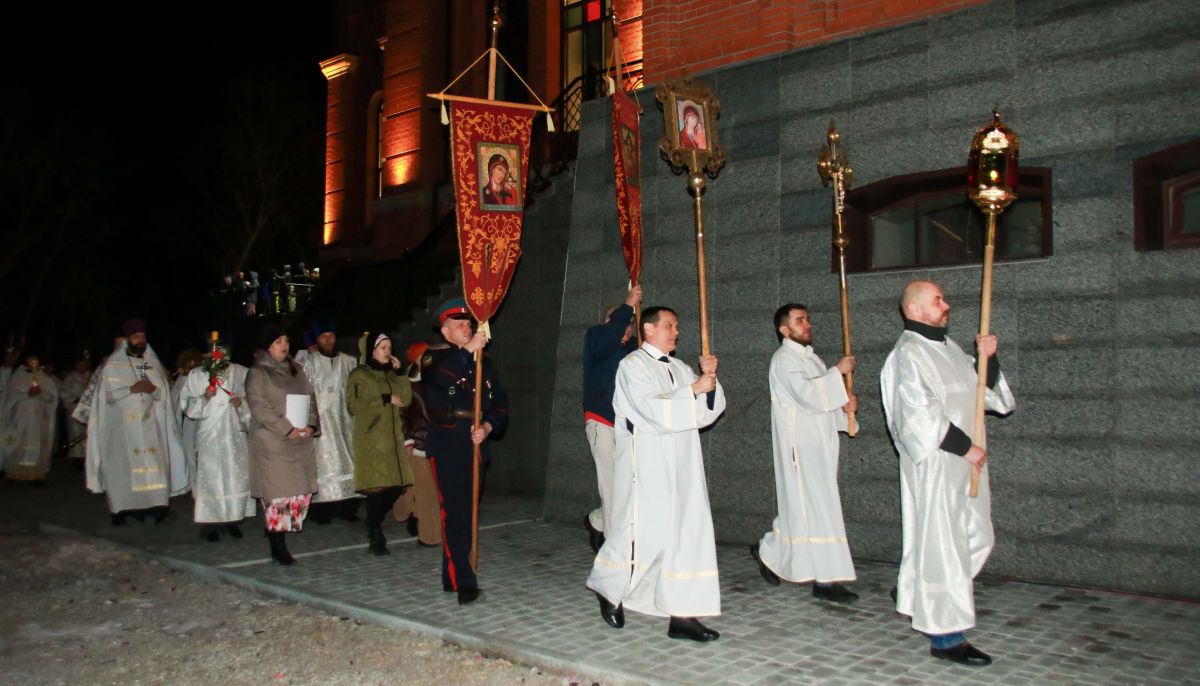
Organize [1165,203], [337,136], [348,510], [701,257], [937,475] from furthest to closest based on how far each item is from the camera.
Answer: [337,136] → [348,510] → [1165,203] → [701,257] → [937,475]

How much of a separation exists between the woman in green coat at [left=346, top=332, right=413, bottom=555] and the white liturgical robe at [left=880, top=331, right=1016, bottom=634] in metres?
4.70

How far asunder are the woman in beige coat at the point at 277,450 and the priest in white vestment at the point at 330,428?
1.61 meters

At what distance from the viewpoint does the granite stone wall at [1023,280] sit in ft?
21.8

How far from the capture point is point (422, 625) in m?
6.21

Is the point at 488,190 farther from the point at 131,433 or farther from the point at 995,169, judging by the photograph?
the point at 131,433

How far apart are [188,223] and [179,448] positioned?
89.8ft

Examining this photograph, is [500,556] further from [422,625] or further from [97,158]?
[97,158]

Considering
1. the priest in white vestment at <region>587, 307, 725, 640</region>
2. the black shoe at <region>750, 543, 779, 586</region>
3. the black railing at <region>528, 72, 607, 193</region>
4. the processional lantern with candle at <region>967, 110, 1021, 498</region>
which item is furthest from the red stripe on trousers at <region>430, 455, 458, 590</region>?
the black railing at <region>528, 72, 607, 193</region>

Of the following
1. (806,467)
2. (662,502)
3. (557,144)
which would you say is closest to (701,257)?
(662,502)

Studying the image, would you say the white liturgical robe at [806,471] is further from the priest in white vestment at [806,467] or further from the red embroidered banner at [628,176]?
the red embroidered banner at [628,176]

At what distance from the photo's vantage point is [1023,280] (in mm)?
7250

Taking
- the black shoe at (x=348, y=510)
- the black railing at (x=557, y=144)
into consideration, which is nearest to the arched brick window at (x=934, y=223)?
the black railing at (x=557, y=144)

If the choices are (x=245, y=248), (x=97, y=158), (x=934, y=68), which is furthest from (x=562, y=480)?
(x=97, y=158)

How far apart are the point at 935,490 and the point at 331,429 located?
6.72 metres
